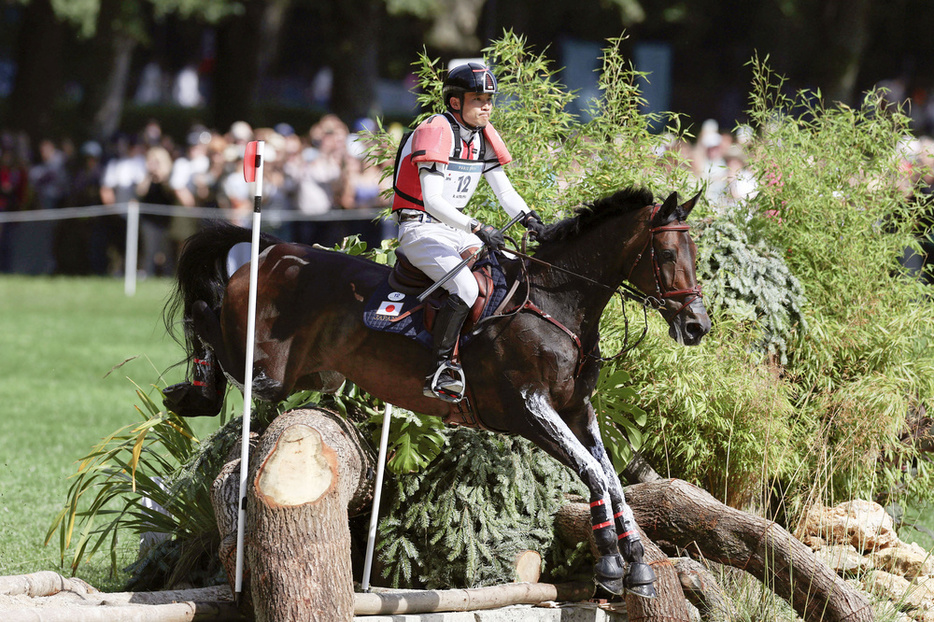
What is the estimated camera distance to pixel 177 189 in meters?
17.9

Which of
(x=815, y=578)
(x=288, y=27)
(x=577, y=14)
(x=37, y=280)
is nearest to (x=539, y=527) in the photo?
(x=815, y=578)

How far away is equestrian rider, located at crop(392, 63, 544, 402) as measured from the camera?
5336mm

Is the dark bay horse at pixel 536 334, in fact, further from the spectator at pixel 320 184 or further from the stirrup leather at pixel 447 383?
the spectator at pixel 320 184

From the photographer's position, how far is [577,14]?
1170 inches

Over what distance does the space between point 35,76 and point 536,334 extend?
76.1ft

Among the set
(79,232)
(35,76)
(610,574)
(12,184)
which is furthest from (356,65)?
(610,574)

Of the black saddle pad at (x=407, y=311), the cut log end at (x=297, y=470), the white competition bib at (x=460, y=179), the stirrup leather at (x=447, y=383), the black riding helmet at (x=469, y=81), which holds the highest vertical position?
the black riding helmet at (x=469, y=81)

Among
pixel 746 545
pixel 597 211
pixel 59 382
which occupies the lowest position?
pixel 59 382

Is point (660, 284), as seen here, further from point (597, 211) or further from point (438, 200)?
point (438, 200)

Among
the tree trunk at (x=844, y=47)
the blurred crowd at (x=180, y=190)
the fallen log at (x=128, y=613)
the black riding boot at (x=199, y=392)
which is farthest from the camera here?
the tree trunk at (x=844, y=47)

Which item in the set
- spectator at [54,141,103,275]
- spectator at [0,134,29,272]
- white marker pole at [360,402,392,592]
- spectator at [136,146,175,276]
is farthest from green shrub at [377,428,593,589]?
spectator at [0,134,29,272]

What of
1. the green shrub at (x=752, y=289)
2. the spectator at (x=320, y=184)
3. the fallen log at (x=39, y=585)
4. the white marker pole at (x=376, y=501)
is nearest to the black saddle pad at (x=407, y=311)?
the white marker pole at (x=376, y=501)

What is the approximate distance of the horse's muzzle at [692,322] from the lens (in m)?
5.17

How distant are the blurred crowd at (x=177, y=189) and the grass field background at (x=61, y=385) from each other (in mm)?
633
